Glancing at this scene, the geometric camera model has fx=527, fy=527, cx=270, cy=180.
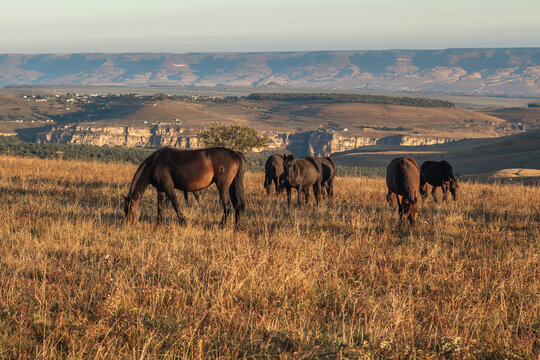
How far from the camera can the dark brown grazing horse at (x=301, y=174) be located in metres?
17.2

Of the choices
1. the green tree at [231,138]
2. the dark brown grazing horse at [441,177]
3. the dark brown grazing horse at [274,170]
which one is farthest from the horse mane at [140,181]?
the green tree at [231,138]

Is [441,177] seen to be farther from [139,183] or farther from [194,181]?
[139,183]

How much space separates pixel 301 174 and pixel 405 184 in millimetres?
4825

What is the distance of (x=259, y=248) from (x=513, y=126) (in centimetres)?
18650

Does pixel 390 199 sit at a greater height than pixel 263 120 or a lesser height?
greater

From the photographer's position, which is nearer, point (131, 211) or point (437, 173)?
point (131, 211)

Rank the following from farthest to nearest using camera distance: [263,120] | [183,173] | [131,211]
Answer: [263,120] → [183,173] → [131,211]

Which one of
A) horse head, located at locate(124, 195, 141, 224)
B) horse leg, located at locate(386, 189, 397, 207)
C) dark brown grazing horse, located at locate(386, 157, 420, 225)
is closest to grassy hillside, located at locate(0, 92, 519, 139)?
horse leg, located at locate(386, 189, 397, 207)

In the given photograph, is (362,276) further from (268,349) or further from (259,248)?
(268,349)

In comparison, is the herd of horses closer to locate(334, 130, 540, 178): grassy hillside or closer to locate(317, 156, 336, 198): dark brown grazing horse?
locate(317, 156, 336, 198): dark brown grazing horse

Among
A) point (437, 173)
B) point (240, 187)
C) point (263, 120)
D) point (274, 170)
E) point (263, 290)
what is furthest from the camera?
point (263, 120)

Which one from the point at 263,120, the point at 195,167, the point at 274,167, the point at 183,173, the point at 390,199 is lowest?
the point at 263,120

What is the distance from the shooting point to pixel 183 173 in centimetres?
1216

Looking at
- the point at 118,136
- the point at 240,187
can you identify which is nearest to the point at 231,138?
the point at 240,187
